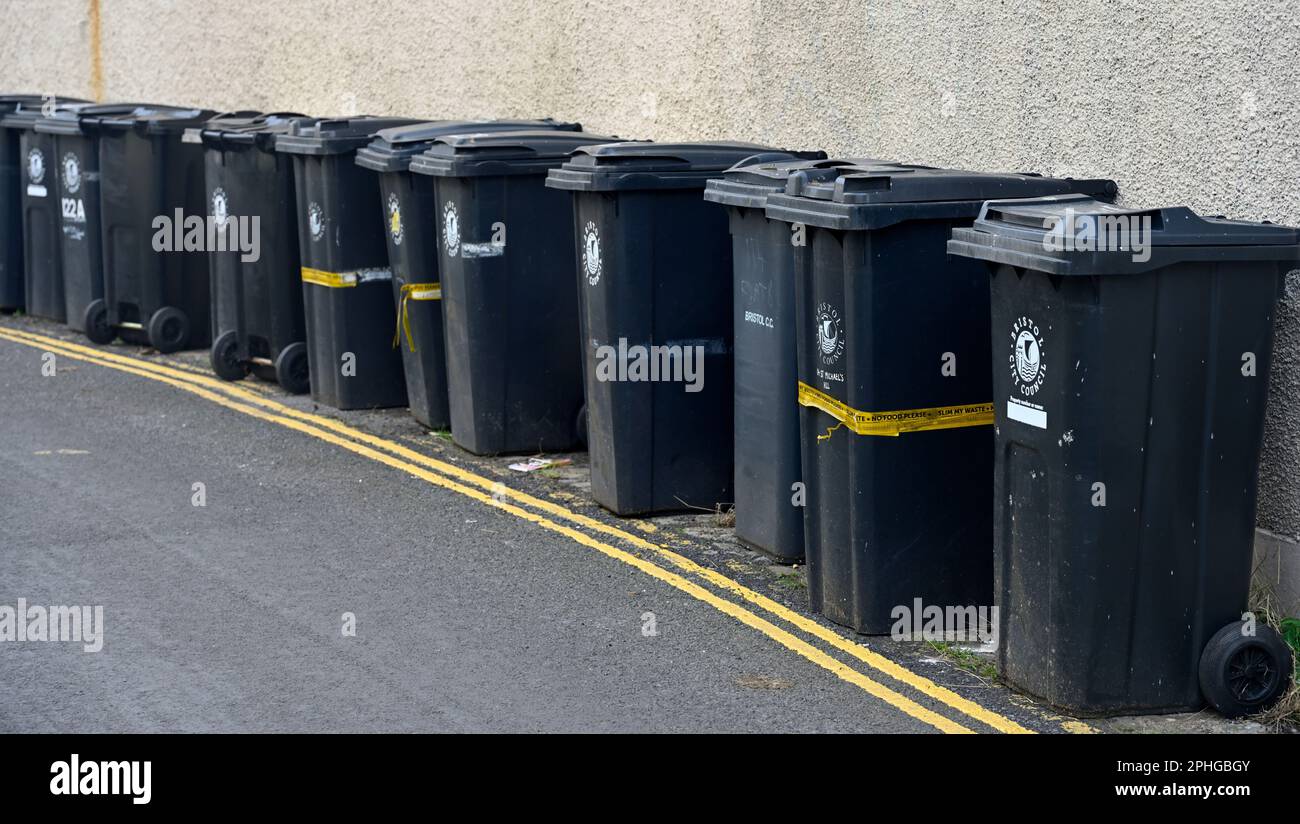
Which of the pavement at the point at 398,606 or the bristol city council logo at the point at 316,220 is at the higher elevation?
the bristol city council logo at the point at 316,220

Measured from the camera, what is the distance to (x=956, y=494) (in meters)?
6.73

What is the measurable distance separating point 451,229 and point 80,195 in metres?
5.24

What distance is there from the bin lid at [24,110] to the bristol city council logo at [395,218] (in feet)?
16.0

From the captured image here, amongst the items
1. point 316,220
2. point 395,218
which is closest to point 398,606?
point 395,218

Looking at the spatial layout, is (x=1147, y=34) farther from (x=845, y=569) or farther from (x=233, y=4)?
(x=233, y=4)

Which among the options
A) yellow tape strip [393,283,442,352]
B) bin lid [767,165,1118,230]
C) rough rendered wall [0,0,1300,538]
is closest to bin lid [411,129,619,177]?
yellow tape strip [393,283,442,352]

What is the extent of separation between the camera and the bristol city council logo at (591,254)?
845cm

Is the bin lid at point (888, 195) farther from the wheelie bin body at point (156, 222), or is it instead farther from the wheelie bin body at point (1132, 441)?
the wheelie bin body at point (156, 222)

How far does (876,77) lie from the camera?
31.8 feet

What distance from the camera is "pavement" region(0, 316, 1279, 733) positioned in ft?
19.8

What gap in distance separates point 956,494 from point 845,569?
525mm

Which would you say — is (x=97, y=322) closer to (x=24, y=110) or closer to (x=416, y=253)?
(x=24, y=110)

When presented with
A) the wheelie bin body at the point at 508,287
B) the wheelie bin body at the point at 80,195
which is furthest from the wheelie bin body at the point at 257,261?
the wheelie bin body at the point at 508,287
